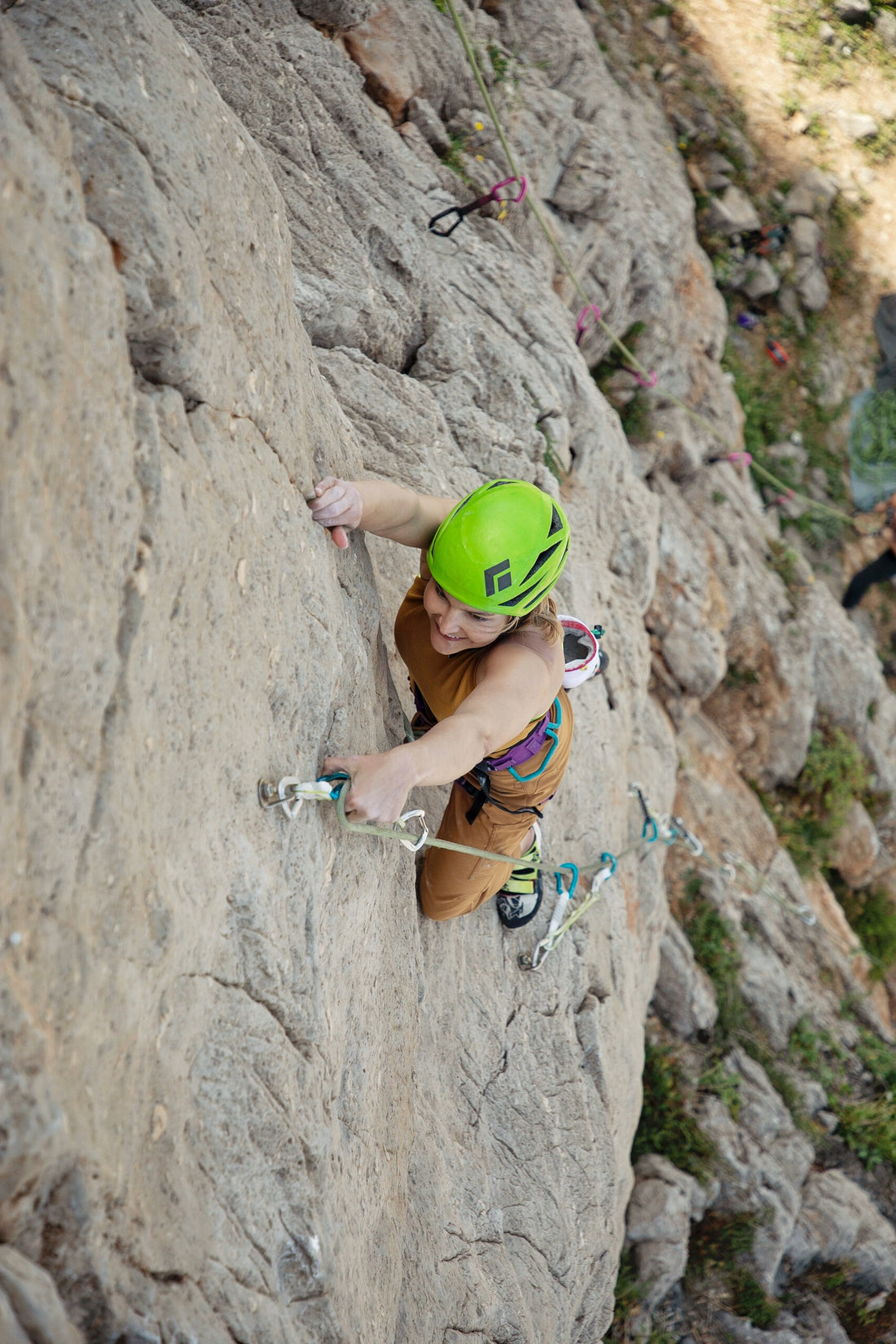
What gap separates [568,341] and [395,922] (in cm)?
447

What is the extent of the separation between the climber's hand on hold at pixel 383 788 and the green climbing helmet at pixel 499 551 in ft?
2.24

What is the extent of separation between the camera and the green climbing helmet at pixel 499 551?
2.83 m

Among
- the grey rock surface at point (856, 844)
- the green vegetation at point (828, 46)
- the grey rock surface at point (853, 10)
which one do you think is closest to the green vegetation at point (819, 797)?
the grey rock surface at point (856, 844)

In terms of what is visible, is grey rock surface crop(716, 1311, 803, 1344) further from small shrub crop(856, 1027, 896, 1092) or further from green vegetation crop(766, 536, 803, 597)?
green vegetation crop(766, 536, 803, 597)

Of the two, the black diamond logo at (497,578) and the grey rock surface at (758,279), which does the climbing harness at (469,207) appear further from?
the grey rock surface at (758,279)

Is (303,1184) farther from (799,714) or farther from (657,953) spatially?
(799,714)

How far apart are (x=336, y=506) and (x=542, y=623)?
0.87 m

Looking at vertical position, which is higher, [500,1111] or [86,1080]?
[86,1080]

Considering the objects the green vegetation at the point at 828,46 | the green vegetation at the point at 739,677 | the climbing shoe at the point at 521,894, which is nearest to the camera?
the climbing shoe at the point at 521,894

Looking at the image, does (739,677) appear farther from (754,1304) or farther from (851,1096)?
(754,1304)

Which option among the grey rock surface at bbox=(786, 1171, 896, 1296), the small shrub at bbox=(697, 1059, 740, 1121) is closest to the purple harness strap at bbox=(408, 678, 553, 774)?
the small shrub at bbox=(697, 1059, 740, 1121)

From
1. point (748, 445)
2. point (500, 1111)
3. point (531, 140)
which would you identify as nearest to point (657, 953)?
point (500, 1111)

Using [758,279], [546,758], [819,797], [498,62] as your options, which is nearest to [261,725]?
[546,758]

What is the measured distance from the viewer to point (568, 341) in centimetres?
611
